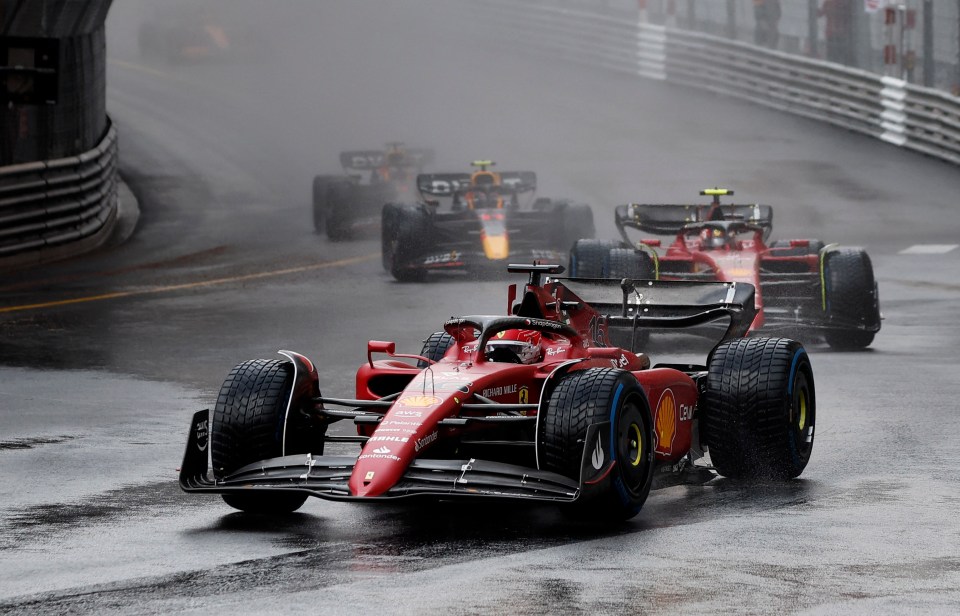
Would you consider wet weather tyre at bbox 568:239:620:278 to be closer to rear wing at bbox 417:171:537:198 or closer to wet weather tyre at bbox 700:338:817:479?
rear wing at bbox 417:171:537:198

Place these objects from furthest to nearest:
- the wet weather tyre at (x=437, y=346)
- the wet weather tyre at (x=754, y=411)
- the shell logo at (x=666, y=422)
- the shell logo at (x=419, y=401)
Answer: the wet weather tyre at (x=437, y=346), the wet weather tyre at (x=754, y=411), the shell logo at (x=666, y=422), the shell logo at (x=419, y=401)

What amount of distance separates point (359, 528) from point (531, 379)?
1387 mm

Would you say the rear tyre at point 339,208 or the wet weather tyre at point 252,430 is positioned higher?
the rear tyre at point 339,208

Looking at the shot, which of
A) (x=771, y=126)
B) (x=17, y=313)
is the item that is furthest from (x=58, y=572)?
(x=771, y=126)

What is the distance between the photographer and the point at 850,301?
57.4ft

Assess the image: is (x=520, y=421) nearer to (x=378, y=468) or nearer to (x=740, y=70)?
(x=378, y=468)

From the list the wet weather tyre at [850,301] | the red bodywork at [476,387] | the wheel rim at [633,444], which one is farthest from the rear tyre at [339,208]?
the wheel rim at [633,444]

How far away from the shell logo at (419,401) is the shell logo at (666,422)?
1.52 meters

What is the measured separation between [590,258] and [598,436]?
9.95 m

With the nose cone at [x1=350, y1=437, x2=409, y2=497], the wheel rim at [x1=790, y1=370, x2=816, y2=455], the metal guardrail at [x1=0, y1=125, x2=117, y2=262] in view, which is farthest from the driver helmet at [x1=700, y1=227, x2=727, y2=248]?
the metal guardrail at [x1=0, y1=125, x2=117, y2=262]

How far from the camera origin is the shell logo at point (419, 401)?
904 cm

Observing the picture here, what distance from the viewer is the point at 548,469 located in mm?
8773

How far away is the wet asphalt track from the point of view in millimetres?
7594

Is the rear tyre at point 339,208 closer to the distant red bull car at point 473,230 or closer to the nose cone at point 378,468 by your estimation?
the distant red bull car at point 473,230
